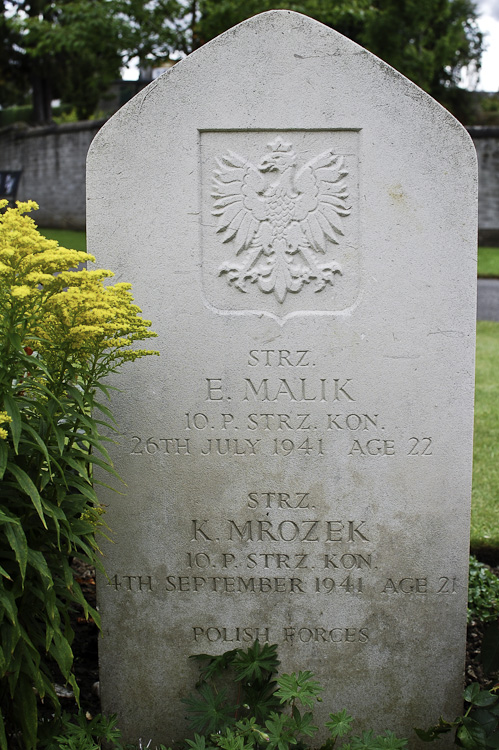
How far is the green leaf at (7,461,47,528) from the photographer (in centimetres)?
214

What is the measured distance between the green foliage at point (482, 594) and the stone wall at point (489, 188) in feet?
62.5

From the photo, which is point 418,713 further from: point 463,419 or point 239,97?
point 239,97

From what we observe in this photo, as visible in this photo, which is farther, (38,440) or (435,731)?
(435,731)

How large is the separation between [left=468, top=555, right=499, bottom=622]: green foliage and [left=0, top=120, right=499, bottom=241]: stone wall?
740 inches

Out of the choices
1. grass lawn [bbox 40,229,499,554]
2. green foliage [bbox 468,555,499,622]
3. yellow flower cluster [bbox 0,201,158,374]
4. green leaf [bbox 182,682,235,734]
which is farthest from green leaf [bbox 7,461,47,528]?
grass lawn [bbox 40,229,499,554]

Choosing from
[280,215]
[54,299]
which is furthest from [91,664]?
[280,215]

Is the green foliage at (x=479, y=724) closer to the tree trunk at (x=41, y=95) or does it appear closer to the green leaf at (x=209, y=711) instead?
the green leaf at (x=209, y=711)

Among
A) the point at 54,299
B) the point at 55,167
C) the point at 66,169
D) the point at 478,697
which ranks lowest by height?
the point at 478,697

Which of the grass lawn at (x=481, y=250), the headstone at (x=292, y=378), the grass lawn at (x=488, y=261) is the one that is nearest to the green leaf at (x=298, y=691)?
the headstone at (x=292, y=378)

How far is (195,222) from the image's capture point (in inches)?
116

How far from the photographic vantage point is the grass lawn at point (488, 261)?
1644 centimetres

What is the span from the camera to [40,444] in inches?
84.7

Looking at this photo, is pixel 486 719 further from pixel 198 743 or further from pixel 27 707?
pixel 27 707

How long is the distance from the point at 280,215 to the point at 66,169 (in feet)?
71.7
